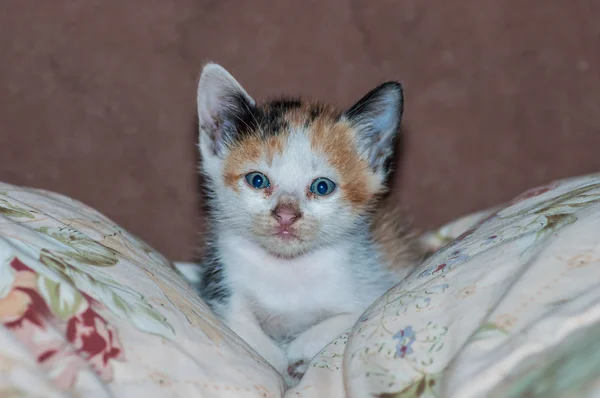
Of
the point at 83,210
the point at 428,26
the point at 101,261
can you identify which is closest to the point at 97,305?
the point at 101,261

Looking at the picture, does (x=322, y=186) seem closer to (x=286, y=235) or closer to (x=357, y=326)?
(x=286, y=235)

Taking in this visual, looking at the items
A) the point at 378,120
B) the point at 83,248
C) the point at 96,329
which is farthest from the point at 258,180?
the point at 96,329

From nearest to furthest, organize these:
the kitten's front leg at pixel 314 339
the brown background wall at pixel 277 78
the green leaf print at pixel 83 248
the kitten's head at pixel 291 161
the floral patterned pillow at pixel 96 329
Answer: the floral patterned pillow at pixel 96 329, the green leaf print at pixel 83 248, the kitten's front leg at pixel 314 339, the kitten's head at pixel 291 161, the brown background wall at pixel 277 78

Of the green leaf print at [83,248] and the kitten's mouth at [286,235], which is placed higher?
the green leaf print at [83,248]

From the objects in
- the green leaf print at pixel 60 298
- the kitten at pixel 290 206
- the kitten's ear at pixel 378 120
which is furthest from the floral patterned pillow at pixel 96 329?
the kitten's ear at pixel 378 120

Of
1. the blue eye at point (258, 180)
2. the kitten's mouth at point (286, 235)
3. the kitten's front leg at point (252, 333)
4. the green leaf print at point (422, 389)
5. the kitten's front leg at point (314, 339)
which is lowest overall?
the kitten's front leg at point (252, 333)

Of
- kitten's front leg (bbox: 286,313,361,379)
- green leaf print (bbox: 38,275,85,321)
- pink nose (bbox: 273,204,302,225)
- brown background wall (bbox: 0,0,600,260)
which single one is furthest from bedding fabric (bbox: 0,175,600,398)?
brown background wall (bbox: 0,0,600,260)

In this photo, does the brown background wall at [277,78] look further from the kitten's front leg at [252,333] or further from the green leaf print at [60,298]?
the green leaf print at [60,298]
